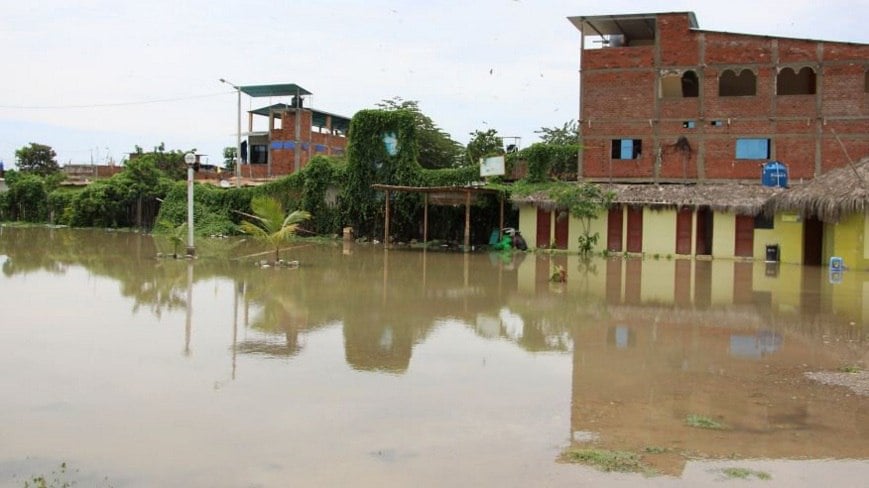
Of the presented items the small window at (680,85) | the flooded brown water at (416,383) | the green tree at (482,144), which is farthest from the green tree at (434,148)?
the flooded brown water at (416,383)

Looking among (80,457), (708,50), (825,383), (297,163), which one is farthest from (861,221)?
(297,163)

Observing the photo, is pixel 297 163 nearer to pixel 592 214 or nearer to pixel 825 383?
pixel 592 214

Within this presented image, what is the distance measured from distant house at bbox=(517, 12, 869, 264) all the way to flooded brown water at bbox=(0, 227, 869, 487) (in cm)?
1080

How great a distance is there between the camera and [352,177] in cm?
3431

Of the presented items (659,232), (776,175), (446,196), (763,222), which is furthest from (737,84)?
(446,196)

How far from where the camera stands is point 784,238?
26.6m

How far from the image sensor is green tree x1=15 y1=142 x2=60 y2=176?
58.2m

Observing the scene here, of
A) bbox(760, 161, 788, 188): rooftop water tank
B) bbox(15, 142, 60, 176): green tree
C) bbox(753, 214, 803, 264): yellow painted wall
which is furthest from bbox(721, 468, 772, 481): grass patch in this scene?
bbox(15, 142, 60, 176): green tree

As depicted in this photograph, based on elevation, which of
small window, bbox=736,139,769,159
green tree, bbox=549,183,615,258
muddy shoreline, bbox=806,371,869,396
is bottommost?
muddy shoreline, bbox=806,371,869,396

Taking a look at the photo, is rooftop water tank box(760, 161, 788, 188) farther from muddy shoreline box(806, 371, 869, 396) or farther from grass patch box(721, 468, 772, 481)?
grass patch box(721, 468, 772, 481)

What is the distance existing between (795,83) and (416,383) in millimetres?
25775

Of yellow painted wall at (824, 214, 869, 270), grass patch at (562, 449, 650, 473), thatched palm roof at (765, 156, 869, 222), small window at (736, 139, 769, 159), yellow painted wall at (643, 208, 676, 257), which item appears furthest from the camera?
small window at (736, 139, 769, 159)

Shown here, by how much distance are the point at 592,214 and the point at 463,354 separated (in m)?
19.1

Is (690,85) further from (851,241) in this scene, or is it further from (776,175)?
(851,241)
